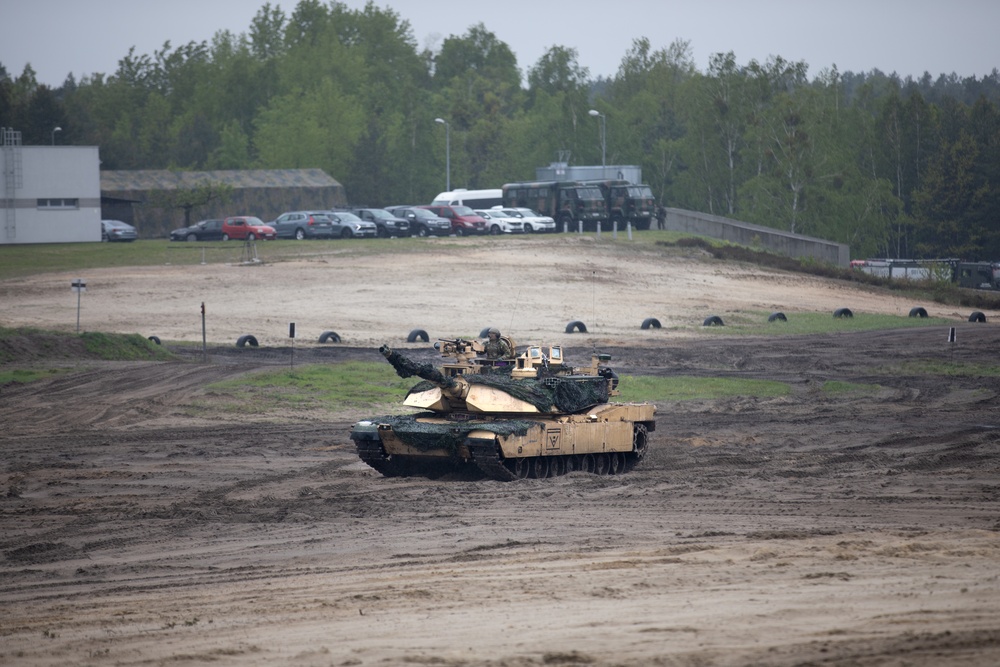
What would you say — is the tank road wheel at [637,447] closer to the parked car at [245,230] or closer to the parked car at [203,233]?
the parked car at [245,230]

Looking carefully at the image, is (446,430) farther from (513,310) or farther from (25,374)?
(513,310)

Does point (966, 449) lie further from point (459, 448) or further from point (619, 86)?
point (619, 86)

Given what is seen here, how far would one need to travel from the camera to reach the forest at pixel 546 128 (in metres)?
76.5

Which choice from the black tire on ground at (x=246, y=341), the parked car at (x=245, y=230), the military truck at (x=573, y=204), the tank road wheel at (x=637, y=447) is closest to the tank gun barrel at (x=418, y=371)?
the tank road wheel at (x=637, y=447)

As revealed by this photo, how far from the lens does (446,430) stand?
1853 cm

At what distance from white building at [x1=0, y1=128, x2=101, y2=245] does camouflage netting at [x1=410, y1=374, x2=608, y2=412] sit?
44.1m

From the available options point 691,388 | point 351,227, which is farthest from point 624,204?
point 691,388

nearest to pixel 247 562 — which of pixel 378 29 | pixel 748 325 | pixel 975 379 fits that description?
pixel 975 379

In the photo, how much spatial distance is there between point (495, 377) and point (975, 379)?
14.7 metres

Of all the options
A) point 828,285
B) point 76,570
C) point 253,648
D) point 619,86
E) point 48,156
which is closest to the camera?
point 253,648

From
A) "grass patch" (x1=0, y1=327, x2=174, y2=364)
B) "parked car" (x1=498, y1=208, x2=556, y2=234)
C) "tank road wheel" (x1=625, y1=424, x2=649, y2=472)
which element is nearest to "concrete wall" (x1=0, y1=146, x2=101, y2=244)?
"parked car" (x1=498, y1=208, x2=556, y2=234)

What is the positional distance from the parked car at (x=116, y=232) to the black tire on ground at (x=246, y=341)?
1273 inches

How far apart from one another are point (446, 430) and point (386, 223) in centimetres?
4052

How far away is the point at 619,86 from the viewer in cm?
11050
